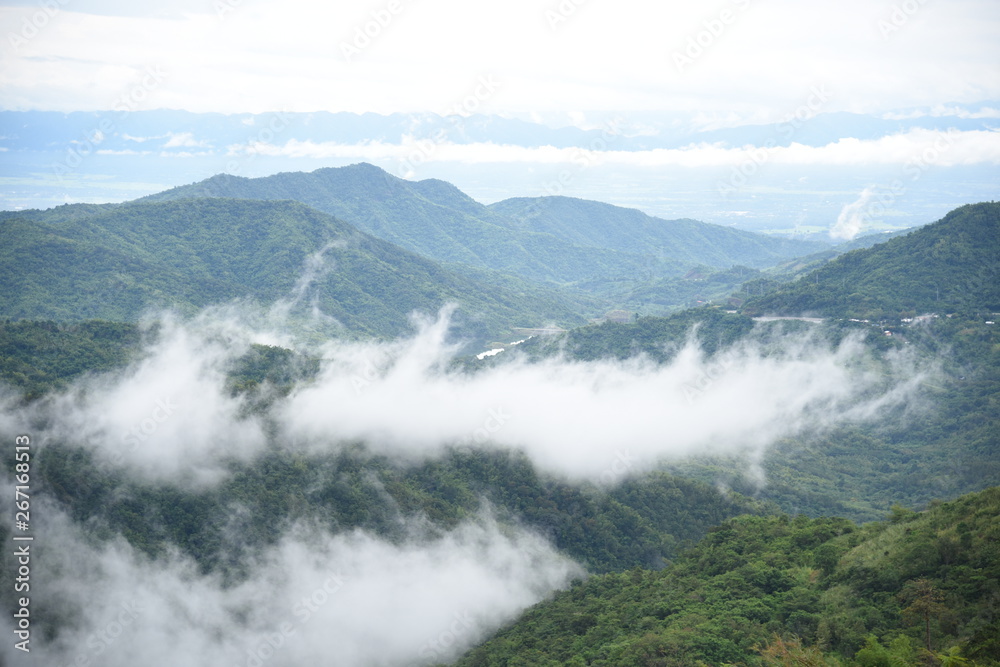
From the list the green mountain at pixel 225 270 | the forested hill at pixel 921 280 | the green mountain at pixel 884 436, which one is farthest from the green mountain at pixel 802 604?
the green mountain at pixel 225 270

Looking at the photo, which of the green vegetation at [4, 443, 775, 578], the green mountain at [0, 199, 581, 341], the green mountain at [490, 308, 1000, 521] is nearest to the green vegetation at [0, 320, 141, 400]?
the green vegetation at [4, 443, 775, 578]

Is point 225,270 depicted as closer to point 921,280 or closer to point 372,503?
point 372,503

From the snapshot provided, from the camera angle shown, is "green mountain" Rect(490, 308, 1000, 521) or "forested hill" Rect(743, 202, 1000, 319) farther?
"forested hill" Rect(743, 202, 1000, 319)

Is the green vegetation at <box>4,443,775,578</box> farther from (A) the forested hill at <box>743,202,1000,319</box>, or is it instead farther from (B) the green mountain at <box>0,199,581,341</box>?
(B) the green mountain at <box>0,199,581,341</box>

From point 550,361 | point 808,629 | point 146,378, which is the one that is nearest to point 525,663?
point 808,629
